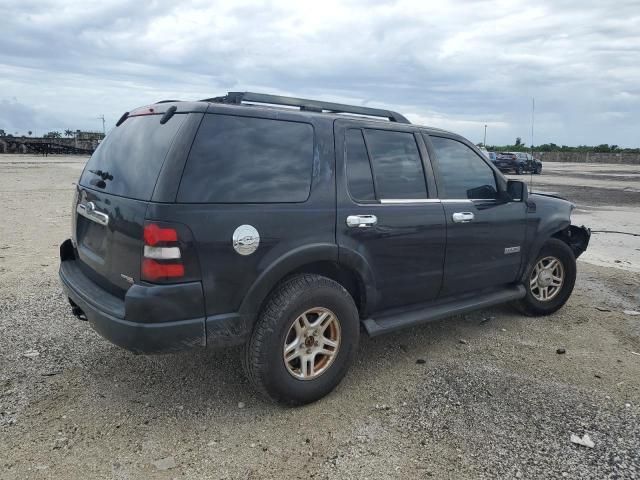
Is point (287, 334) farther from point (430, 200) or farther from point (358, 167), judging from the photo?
point (430, 200)

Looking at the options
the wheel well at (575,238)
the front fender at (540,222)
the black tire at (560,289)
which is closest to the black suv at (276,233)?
the front fender at (540,222)

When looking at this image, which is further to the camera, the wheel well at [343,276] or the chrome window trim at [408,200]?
the chrome window trim at [408,200]

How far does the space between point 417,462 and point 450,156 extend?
2463 millimetres

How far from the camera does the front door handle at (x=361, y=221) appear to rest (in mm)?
3500

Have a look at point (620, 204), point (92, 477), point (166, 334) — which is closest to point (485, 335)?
point (166, 334)

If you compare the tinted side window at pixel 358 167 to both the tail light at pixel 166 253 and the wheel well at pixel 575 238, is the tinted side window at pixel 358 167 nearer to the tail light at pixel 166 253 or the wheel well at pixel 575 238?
the tail light at pixel 166 253

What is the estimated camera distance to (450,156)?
14.2 ft

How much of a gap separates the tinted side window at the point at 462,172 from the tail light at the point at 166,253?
7.12ft

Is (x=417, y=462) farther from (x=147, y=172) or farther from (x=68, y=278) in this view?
(x=68, y=278)

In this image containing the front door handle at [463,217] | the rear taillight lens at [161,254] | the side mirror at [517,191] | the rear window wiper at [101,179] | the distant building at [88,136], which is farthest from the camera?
the distant building at [88,136]

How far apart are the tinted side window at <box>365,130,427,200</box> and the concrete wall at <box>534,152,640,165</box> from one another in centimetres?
5515

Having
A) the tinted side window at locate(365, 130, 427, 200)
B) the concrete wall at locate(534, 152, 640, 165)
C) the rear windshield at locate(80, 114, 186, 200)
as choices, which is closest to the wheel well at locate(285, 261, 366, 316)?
the tinted side window at locate(365, 130, 427, 200)

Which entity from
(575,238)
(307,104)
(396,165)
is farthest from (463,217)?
(575,238)

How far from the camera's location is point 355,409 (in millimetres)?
3420
